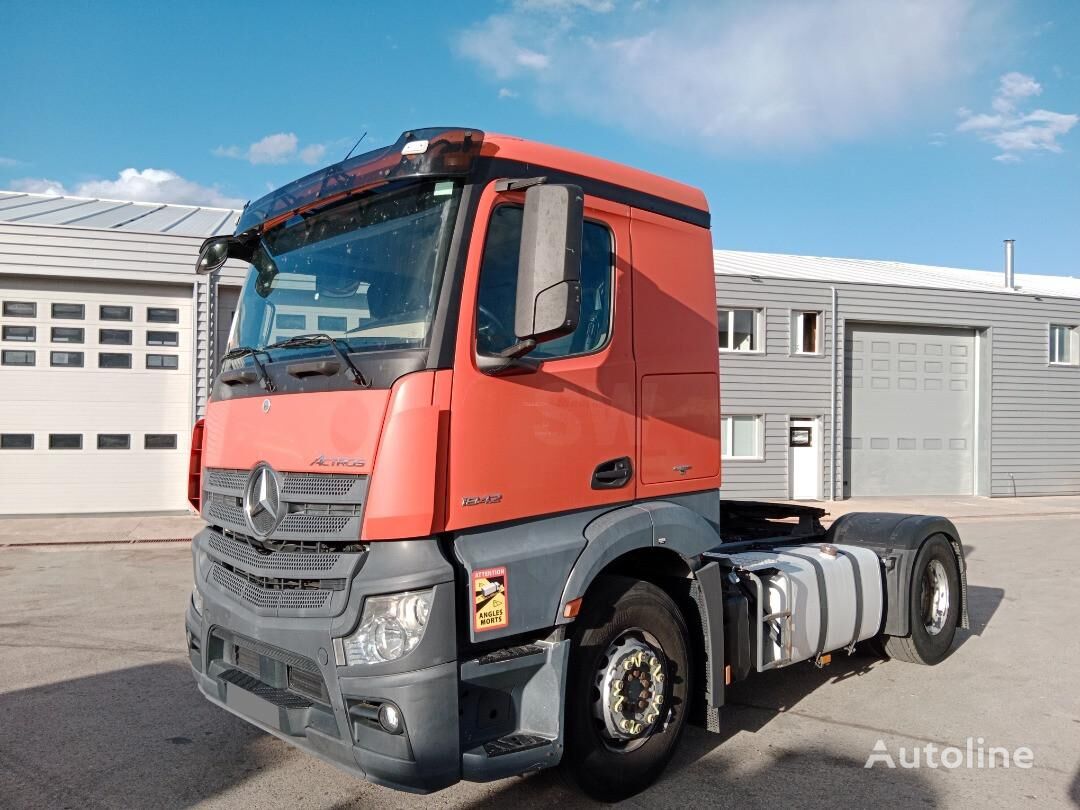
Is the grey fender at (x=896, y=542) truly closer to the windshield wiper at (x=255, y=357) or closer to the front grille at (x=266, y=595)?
the front grille at (x=266, y=595)

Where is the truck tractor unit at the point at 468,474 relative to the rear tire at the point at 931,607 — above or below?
above

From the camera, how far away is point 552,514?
11.8 feet

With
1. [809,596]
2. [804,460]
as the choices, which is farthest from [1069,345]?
[809,596]

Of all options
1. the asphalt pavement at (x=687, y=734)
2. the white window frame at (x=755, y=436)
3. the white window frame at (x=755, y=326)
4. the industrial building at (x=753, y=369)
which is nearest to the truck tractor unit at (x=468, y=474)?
the asphalt pavement at (x=687, y=734)

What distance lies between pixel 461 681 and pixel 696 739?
221cm

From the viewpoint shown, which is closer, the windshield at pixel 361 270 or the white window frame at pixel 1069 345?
the windshield at pixel 361 270

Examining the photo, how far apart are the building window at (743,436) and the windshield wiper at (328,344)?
1805 cm

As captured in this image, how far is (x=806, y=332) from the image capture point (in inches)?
862

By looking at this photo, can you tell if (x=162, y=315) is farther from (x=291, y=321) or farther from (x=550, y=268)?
(x=550, y=268)

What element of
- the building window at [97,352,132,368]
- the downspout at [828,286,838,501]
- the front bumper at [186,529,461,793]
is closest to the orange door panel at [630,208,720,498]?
the front bumper at [186,529,461,793]

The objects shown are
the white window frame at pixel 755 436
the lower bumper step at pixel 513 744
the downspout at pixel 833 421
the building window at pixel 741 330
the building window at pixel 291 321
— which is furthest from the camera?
the downspout at pixel 833 421

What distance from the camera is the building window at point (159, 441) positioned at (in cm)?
1616

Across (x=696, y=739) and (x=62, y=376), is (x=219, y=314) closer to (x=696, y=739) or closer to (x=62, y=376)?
(x=62, y=376)

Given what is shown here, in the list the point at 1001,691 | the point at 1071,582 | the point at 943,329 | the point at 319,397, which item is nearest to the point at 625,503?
the point at 319,397
